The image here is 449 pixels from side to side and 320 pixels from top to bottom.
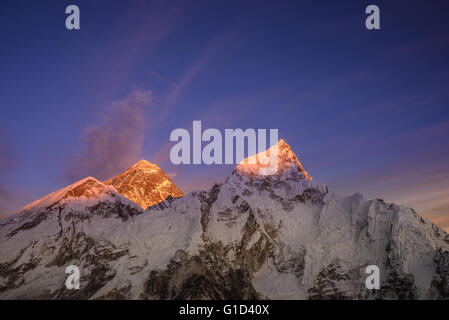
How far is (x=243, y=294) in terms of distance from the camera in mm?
199000
